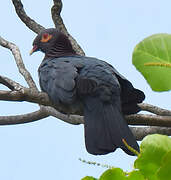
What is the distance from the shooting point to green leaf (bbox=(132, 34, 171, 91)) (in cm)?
77

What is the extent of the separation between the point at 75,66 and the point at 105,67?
0.72ft

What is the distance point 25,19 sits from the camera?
4.04 m

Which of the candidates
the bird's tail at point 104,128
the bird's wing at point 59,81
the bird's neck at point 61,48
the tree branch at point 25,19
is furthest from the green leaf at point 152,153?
the tree branch at point 25,19

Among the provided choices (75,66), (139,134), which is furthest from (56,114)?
(139,134)

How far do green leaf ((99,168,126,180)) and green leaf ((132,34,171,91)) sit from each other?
22 centimetres

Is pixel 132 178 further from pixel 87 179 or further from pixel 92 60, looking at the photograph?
pixel 92 60

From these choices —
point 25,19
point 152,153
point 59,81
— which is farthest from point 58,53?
point 152,153

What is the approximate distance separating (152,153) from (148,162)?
18 mm

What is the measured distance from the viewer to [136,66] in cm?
81

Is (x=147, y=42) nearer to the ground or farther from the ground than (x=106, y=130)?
farther from the ground

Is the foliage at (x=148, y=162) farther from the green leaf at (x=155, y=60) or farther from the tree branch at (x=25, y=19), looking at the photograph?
the tree branch at (x=25, y=19)

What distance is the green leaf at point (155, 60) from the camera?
0.77 metres

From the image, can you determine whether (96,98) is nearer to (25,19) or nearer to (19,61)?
(19,61)

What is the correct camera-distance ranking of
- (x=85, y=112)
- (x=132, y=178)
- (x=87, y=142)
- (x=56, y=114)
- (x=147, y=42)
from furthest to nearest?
(x=56, y=114)
(x=85, y=112)
(x=87, y=142)
(x=147, y=42)
(x=132, y=178)
